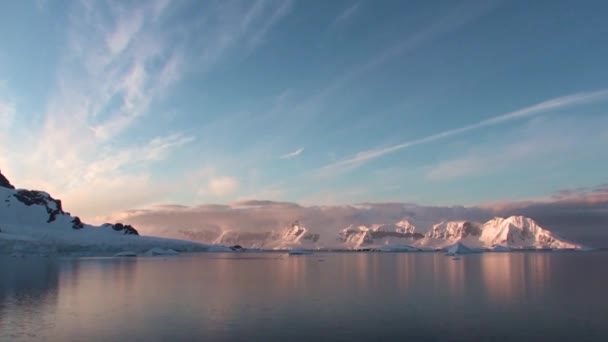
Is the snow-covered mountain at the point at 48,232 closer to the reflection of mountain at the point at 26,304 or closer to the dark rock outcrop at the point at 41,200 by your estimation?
the dark rock outcrop at the point at 41,200

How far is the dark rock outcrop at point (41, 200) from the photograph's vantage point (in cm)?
13911

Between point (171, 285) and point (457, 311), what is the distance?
Result: 77.3 feet

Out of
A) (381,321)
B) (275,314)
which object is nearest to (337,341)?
(381,321)

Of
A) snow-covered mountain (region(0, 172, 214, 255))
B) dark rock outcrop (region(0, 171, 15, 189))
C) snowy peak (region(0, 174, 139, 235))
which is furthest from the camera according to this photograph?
dark rock outcrop (region(0, 171, 15, 189))

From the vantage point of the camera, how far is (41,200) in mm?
143500

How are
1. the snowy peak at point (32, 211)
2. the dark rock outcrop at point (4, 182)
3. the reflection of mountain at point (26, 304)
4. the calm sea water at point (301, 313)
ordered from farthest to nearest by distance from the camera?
the dark rock outcrop at point (4, 182), the snowy peak at point (32, 211), the reflection of mountain at point (26, 304), the calm sea water at point (301, 313)

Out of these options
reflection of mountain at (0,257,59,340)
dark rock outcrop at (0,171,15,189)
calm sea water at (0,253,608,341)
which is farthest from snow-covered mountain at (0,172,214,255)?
calm sea water at (0,253,608,341)

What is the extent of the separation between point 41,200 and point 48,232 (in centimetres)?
2325

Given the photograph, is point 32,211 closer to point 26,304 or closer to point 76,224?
point 76,224

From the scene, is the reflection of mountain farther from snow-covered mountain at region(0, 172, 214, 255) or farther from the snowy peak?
the snowy peak

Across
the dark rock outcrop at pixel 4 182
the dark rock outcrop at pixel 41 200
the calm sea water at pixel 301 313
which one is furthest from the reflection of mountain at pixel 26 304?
the dark rock outcrop at pixel 4 182

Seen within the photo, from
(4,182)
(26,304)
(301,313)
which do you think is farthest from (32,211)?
(301,313)

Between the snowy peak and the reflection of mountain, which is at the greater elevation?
the snowy peak

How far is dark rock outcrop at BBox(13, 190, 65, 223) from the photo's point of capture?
13911cm
